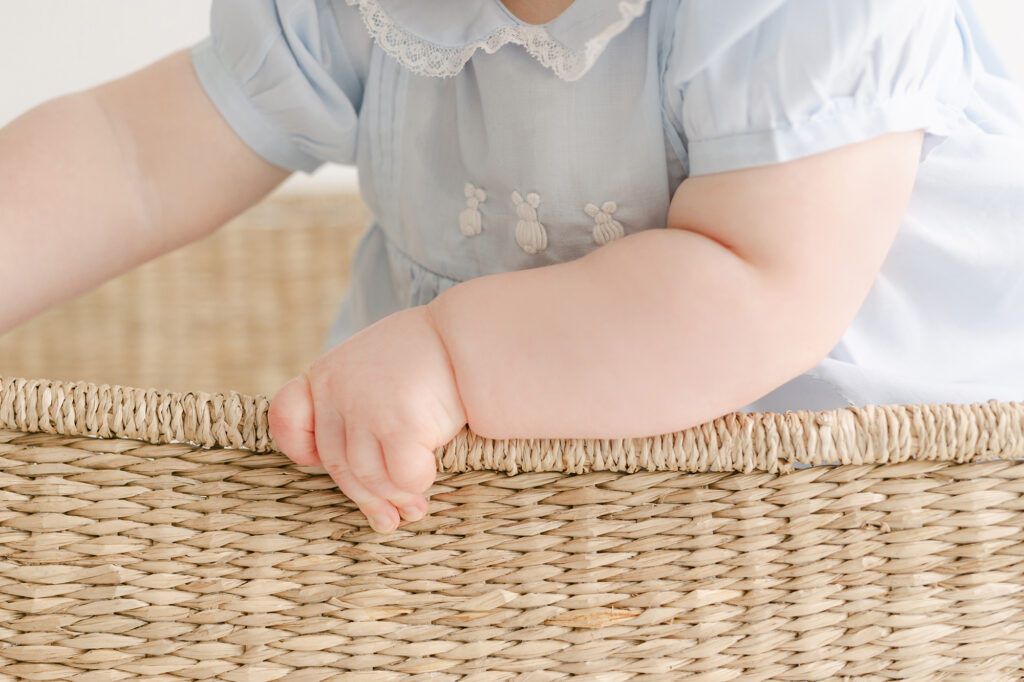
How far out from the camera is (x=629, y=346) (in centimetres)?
48

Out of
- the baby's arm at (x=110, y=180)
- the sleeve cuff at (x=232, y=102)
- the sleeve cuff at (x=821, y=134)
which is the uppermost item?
the sleeve cuff at (x=232, y=102)

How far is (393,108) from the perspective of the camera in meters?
0.70

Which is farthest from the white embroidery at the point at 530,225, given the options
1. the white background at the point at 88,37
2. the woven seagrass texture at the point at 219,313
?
the white background at the point at 88,37

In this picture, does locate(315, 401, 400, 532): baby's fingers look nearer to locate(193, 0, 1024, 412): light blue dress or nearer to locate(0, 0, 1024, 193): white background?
locate(193, 0, 1024, 412): light blue dress

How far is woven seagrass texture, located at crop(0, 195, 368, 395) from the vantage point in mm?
1397

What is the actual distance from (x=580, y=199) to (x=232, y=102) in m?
0.27

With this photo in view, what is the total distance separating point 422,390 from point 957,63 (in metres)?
0.38

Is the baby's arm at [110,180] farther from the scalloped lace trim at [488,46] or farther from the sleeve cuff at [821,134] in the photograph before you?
the sleeve cuff at [821,134]

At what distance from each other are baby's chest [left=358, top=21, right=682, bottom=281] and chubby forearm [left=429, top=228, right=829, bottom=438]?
12 centimetres

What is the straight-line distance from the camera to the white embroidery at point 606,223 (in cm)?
61

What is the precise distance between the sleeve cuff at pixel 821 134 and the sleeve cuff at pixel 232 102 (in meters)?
0.36

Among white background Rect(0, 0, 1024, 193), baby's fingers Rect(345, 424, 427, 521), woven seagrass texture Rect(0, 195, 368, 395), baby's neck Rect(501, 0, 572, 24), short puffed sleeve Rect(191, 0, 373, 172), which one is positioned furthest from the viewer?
white background Rect(0, 0, 1024, 193)

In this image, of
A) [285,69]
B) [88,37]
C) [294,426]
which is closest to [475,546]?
[294,426]

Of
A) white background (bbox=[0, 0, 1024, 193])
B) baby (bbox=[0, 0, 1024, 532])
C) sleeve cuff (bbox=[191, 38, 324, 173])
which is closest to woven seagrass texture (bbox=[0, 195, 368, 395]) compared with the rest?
white background (bbox=[0, 0, 1024, 193])
